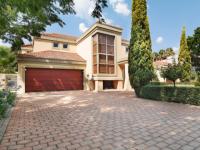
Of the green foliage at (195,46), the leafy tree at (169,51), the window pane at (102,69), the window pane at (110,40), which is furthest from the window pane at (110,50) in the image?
the leafy tree at (169,51)

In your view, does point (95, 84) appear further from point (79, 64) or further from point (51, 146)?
point (51, 146)

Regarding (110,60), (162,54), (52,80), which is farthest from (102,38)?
(162,54)

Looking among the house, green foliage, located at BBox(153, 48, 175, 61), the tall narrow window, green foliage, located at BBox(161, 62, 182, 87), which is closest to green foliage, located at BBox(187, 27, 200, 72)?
green foliage, located at BBox(153, 48, 175, 61)

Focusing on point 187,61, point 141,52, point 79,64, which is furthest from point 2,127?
point 187,61

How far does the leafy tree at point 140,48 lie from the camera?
11.3 m

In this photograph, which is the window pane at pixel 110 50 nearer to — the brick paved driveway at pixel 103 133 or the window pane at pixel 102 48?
the window pane at pixel 102 48

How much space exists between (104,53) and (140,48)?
6.94 metres

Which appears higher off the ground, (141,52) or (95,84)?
(141,52)

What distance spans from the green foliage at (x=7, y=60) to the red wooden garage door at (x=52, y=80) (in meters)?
10.3

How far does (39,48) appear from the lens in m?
19.9

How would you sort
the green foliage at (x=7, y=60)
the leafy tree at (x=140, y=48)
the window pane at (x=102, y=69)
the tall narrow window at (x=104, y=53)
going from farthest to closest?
the green foliage at (x=7, y=60) → the window pane at (x=102, y=69) → the tall narrow window at (x=104, y=53) → the leafy tree at (x=140, y=48)

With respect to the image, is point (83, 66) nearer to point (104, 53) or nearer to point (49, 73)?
point (104, 53)

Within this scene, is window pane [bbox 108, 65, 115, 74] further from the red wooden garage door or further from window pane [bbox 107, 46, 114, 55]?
the red wooden garage door

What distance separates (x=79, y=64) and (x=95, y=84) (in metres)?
3.20
